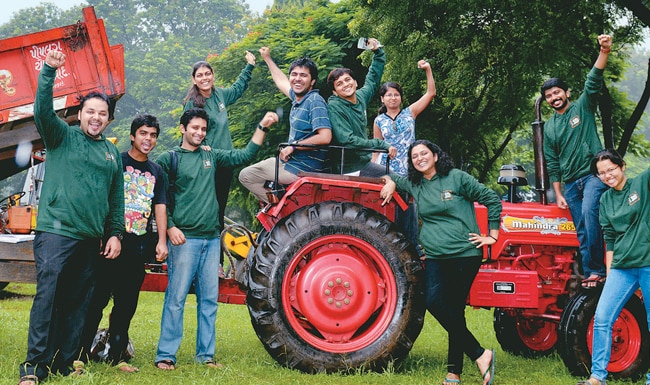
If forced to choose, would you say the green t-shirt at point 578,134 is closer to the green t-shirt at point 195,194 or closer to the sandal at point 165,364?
the green t-shirt at point 195,194

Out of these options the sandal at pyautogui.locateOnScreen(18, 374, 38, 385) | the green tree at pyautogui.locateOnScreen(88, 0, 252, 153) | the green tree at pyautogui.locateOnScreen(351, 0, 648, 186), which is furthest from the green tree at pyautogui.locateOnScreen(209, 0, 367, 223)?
the green tree at pyautogui.locateOnScreen(88, 0, 252, 153)

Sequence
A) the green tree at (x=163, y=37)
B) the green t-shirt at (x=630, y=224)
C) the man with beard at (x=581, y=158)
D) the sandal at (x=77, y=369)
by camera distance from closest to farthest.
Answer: the sandal at (x=77, y=369) → the green t-shirt at (x=630, y=224) → the man with beard at (x=581, y=158) → the green tree at (x=163, y=37)

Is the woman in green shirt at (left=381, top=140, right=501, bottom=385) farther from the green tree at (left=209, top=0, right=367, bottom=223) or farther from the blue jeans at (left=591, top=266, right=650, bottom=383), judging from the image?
the green tree at (left=209, top=0, right=367, bottom=223)

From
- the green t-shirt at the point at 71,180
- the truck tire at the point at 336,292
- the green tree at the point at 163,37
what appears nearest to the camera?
the green t-shirt at the point at 71,180

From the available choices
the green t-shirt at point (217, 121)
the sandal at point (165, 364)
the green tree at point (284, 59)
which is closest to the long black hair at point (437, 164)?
the green t-shirt at point (217, 121)

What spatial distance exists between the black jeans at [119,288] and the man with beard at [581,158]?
3.40 metres

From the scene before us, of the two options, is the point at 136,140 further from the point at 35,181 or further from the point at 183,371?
the point at 35,181

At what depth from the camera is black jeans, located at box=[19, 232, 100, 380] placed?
4.18 m

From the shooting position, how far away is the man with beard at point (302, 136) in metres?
5.10

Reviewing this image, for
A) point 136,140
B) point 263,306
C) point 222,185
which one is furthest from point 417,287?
point 136,140

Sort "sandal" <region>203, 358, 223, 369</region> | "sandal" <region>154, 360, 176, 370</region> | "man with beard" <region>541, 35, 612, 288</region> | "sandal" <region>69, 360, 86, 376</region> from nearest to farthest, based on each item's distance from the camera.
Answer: "sandal" <region>69, 360, 86, 376</region>
"sandal" <region>154, 360, 176, 370</region>
"sandal" <region>203, 358, 223, 369</region>
"man with beard" <region>541, 35, 612, 288</region>

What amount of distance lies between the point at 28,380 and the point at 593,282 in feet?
13.5

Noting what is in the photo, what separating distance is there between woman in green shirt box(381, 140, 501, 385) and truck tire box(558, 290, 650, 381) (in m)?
0.75

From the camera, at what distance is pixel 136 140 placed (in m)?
5.02
